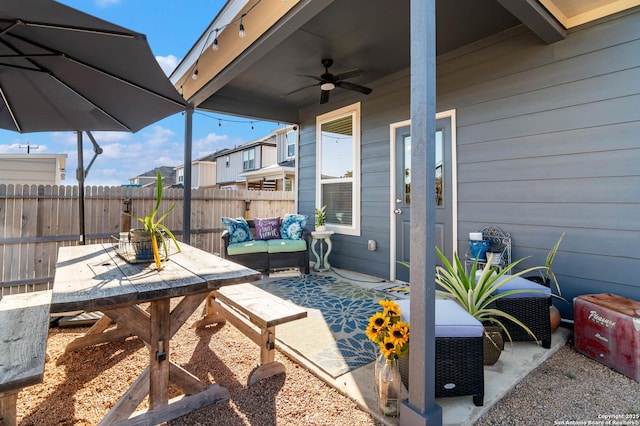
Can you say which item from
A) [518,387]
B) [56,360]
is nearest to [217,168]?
[56,360]

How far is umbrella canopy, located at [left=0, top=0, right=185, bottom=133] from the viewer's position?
5.73 feet

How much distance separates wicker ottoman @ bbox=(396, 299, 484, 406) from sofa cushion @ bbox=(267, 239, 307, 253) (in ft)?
10.5

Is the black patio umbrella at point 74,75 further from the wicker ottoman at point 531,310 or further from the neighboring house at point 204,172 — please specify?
the neighboring house at point 204,172

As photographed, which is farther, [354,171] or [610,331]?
[354,171]

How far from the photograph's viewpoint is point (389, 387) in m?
1.67

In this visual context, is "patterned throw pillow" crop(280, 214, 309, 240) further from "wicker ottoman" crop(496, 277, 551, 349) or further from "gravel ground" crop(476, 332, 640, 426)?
"gravel ground" crop(476, 332, 640, 426)

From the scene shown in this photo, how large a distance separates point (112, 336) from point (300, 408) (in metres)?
1.78

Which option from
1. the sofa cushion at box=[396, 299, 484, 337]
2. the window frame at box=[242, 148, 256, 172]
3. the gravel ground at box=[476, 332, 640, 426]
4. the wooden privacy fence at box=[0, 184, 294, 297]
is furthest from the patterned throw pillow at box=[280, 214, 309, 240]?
the window frame at box=[242, 148, 256, 172]

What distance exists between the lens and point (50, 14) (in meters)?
→ 1.67

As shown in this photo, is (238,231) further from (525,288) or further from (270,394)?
(525,288)

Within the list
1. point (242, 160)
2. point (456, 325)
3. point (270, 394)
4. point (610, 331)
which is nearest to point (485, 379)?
point (456, 325)

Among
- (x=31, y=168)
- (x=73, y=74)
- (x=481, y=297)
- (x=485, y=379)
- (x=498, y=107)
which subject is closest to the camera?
(x=485, y=379)

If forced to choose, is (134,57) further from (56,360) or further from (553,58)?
(553,58)

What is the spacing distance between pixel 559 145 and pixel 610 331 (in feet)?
5.45
